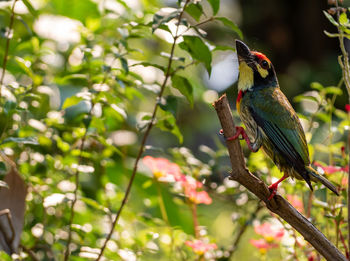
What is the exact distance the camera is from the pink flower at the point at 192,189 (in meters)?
2.02

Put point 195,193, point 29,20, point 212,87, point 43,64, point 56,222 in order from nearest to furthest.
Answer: point 195,193 → point 56,222 → point 43,64 → point 29,20 → point 212,87

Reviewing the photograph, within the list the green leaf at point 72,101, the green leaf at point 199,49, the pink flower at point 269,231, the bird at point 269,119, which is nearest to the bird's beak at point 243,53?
the bird at point 269,119

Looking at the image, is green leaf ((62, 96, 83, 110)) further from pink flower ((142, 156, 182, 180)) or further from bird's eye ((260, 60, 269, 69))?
bird's eye ((260, 60, 269, 69))

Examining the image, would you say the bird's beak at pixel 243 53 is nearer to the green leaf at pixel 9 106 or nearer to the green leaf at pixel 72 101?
the green leaf at pixel 72 101

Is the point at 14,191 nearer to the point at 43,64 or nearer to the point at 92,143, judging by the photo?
the point at 92,143

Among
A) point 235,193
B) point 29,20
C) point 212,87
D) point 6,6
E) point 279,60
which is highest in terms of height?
point 6,6

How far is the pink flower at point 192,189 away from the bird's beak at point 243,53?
0.47 m

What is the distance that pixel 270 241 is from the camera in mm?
2135

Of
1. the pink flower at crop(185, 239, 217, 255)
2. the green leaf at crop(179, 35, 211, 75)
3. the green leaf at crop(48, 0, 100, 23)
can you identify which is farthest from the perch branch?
the green leaf at crop(48, 0, 100, 23)

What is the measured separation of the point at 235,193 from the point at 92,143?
632 mm

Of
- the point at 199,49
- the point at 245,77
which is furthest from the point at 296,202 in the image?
the point at 199,49

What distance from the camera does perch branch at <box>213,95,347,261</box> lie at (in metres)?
1.42

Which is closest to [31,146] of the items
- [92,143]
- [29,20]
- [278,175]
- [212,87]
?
[92,143]

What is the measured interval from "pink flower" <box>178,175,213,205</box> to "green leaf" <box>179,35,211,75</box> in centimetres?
46
